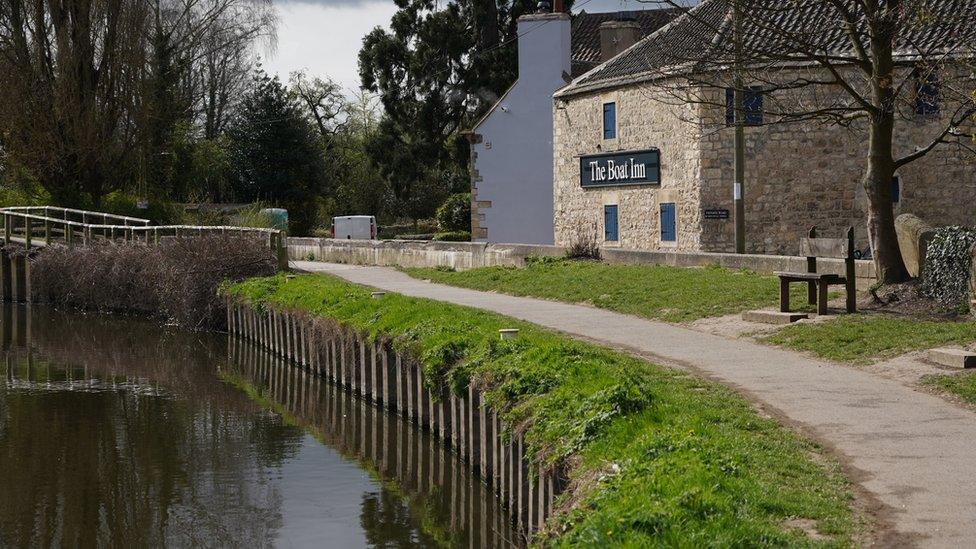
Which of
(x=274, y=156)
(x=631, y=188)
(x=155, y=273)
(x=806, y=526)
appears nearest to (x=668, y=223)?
(x=631, y=188)

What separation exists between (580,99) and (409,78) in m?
20.5

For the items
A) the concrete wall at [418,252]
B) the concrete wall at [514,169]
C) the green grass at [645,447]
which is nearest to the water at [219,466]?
the green grass at [645,447]

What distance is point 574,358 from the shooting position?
12195mm

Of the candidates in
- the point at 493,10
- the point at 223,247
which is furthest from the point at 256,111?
the point at 223,247

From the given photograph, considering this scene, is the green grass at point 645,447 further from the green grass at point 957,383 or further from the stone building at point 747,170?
the stone building at point 747,170

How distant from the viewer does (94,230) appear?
36.5 m

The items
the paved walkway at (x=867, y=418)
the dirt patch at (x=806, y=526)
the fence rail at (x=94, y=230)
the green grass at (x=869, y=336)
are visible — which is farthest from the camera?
the fence rail at (x=94, y=230)

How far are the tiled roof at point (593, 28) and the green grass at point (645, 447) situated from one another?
106 ft

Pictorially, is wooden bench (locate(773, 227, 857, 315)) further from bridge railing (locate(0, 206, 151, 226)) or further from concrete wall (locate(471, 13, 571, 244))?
concrete wall (locate(471, 13, 571, 244))

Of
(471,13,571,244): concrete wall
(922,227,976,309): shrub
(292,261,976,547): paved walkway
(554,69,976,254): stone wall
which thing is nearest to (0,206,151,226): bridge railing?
(471,13,571,244): concrete wall

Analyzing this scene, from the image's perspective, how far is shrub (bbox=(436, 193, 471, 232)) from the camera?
2149 inches

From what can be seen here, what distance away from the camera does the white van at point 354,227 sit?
5278cm

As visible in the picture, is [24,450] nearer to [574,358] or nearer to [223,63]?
[574,358]

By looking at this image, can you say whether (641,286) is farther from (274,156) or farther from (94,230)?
(274,156)
